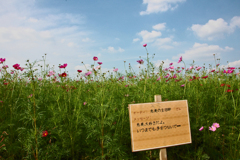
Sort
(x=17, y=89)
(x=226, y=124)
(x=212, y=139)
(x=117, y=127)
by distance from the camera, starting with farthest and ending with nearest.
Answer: (x=17, y=89) < (x=226, y=124) < (x=212, y=139) < (x=117, y=127)

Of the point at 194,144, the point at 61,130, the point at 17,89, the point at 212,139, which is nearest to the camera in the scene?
the point at 61,130

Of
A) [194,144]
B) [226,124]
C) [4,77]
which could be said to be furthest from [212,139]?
[4,77]

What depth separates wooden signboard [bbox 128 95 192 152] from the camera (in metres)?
1.72

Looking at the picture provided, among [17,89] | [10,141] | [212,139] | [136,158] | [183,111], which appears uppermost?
[17,89]

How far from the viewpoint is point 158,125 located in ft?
5.94

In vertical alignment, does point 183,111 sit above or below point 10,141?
above

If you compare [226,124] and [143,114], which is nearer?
[143,114]

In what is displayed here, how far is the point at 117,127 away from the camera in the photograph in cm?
209

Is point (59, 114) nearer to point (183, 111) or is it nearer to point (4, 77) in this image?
point (183, 111)

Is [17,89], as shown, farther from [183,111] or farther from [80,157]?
[183,111]

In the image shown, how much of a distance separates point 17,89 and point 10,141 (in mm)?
1790

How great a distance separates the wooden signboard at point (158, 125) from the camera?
5.65ft

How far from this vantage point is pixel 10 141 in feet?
7.08

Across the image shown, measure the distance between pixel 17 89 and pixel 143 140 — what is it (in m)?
3.19
